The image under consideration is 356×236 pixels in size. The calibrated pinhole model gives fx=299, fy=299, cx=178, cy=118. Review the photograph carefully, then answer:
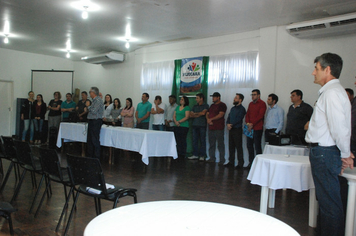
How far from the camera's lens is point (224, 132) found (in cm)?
732

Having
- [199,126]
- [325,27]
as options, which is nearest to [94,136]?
[199,126]

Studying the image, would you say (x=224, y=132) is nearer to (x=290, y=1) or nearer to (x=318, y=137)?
(x=290, y=1)

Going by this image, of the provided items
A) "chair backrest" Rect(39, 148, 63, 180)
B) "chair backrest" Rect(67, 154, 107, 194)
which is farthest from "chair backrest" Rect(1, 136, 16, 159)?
"chair backrest" Rect(67, 154, 107, 194)

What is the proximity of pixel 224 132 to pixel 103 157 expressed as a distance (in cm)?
303

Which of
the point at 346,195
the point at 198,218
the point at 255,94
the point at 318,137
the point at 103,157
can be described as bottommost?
the point at 103,157

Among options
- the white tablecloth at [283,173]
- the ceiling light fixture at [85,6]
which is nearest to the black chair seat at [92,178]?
the white tablecloth at [283,173]

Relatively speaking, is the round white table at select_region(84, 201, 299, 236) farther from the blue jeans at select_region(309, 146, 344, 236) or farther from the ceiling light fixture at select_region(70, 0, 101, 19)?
the ceiling light fixture at select_region(70, 0, 101, 19)

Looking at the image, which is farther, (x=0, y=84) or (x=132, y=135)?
(x=0, y=84)

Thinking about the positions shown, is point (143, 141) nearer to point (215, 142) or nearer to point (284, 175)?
point (215, 142)

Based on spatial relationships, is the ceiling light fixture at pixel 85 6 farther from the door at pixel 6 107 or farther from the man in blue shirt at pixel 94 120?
the door at pixel 6 107

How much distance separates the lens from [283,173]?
2957mm

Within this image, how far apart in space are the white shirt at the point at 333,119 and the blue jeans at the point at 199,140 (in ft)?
16.7

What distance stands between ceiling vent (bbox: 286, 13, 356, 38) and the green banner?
252 centimetres

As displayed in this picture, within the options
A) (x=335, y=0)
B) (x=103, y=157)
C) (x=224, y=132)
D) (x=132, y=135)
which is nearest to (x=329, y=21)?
(x=335, y=0)
